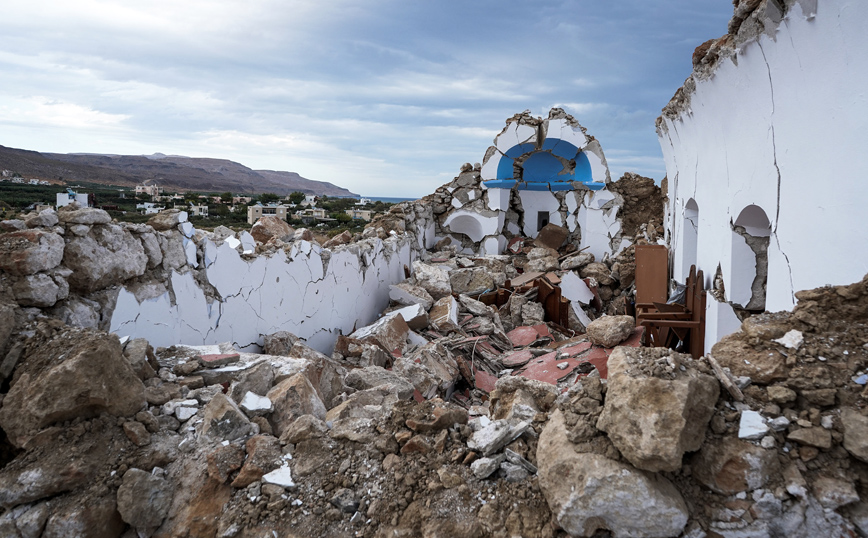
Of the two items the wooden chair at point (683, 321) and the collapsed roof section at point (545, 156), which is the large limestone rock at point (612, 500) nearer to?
the wooden chair at point (683, 321)

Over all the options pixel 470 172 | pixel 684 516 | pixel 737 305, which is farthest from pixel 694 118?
pixel 470 172

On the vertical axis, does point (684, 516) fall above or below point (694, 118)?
below

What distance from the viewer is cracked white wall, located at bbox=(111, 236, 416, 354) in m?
3.50

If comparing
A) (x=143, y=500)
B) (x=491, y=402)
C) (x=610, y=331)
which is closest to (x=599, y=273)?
(x=610, y=331)

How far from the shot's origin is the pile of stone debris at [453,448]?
1.94 metres

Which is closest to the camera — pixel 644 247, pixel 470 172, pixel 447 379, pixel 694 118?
pixel 447 379

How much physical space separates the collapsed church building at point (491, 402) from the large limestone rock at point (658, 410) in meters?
0.01

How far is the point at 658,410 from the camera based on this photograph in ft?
6.42

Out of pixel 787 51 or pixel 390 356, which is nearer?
pixel 787 51

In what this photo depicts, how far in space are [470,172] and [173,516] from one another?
1092cm

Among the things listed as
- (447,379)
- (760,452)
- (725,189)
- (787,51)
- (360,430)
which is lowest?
(447,379)

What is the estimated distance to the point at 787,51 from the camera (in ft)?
9.39

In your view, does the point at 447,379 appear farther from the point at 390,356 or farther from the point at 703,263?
the point at 703,263

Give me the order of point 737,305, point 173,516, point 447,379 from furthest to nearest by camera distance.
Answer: point 447,379, point 737,305, point 173,516
